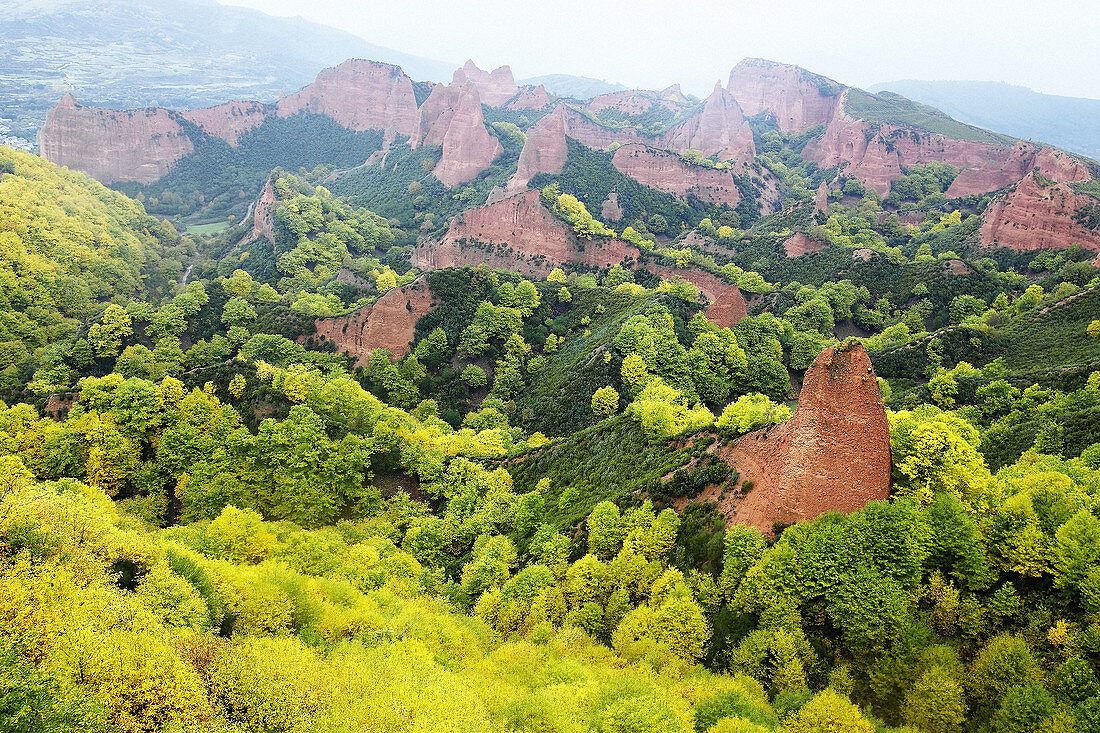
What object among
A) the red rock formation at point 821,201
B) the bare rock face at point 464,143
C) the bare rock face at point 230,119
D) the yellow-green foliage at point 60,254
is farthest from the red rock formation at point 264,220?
the red rock formation at point 821,201

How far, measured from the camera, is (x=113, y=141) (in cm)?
14100

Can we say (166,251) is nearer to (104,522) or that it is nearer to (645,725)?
(104,522)

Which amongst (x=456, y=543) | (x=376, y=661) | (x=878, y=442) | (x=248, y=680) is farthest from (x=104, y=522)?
(x=878, y=442)

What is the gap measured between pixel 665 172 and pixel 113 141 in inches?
5354

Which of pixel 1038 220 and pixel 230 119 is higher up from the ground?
pixel 1038 220

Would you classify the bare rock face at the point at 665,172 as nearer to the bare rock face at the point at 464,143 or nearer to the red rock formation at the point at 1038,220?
the bare rock face at the point at 464,143

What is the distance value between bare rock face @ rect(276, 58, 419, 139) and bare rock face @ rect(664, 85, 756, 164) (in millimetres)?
83702

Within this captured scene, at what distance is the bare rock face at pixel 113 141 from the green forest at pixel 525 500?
50.4 m

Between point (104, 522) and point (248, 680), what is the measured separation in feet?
41.1

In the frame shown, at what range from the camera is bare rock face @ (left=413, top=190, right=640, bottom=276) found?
102875mm

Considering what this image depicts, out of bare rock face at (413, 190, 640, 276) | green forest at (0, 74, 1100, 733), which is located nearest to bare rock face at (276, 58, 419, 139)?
green forest at (0, 74, 1100, 733)

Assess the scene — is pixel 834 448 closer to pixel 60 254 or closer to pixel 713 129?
pixel 60 254

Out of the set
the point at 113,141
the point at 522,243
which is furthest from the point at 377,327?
the point at 113,141

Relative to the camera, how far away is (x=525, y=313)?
76.2 m
